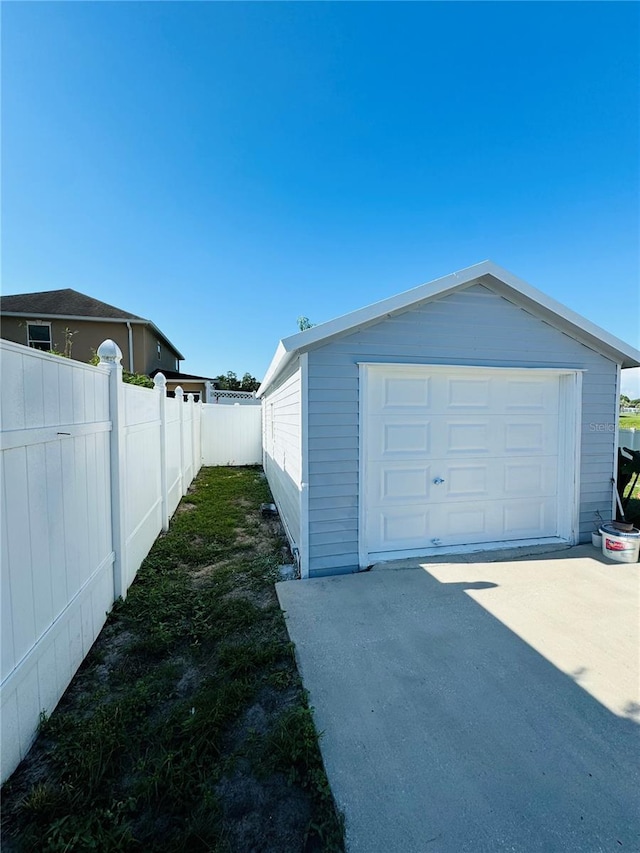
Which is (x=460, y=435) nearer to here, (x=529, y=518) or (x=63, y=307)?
(x=529, y=518)

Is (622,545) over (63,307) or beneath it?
beneath

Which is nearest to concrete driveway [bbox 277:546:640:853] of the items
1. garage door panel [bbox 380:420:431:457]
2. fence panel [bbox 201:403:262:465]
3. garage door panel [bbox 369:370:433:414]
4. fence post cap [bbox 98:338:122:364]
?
garage door panel [bbox 380:420:431:457]

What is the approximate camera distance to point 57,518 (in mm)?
2174

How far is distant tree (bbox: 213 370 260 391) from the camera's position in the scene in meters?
37.6

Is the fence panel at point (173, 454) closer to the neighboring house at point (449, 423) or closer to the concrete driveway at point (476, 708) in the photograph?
the neighboring house at point (449, 423)

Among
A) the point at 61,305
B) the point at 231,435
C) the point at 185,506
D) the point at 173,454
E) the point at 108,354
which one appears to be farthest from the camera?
the point at 61,305

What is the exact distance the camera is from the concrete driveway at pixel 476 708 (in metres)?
1.51

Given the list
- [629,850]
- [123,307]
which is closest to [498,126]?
[629,850]

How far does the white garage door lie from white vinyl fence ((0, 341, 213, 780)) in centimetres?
256

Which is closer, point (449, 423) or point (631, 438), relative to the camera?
point (449, 423)

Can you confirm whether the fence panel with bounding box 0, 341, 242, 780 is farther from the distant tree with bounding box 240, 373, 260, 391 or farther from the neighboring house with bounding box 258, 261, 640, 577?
the distant tree with bounding box 240, 373, 260, 391

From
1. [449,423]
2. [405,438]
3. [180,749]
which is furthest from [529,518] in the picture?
[180,749]

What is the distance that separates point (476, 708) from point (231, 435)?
1094cm

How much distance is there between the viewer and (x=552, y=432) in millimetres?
4879
